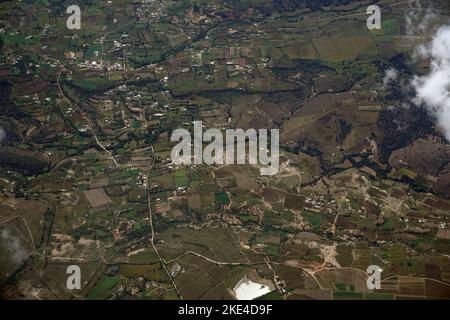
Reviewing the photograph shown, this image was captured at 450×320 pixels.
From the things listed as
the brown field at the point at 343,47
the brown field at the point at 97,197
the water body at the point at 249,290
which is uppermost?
the brown field at the point at 343,47

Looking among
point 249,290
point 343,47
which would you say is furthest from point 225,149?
point 343,47

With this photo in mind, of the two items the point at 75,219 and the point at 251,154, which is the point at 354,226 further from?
the point at 75,219

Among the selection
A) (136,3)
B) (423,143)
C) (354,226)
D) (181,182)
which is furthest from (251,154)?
(136,3)

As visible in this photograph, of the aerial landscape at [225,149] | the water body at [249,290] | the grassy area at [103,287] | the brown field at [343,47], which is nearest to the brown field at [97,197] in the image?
the aerial landscape at [225,149]

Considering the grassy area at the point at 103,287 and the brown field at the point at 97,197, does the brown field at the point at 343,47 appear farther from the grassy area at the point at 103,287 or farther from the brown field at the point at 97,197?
the grassy area at the point at 103,287

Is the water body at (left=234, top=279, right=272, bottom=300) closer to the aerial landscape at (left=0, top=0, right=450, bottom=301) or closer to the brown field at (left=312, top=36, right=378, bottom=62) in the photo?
the aerial landscape at (left=0, top=0, right=450, bottom=301)

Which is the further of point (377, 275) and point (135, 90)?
point (135, 90)
